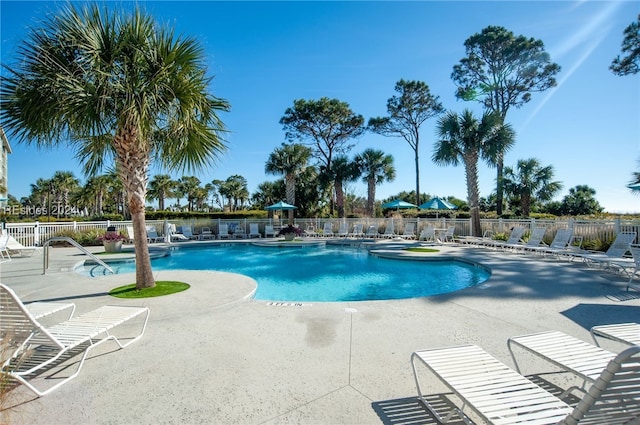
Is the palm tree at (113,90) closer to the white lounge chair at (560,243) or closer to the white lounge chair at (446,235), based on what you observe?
the white lounge chair at (560,243)

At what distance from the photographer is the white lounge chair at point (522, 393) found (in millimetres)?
1430

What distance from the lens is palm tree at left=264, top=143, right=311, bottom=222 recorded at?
79.5 ft

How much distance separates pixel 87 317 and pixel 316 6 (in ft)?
32.7

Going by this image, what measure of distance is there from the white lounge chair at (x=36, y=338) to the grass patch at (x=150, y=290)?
2122 millimetres

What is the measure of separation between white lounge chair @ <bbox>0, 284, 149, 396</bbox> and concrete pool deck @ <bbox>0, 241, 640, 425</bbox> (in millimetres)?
203

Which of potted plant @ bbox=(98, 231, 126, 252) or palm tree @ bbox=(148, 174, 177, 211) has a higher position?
palm tree @ bbox=(148, 174, 177, 211)

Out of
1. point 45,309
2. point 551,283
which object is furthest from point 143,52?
point 551,283

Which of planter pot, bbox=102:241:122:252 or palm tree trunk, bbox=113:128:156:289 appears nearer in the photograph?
palm tree trunk, bbox=113:128:156:289

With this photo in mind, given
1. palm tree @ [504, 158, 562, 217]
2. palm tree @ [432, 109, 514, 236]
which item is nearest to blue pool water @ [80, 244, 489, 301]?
palm tree @ [432, 109, 514, 236]

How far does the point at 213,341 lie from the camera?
3816 millimetres

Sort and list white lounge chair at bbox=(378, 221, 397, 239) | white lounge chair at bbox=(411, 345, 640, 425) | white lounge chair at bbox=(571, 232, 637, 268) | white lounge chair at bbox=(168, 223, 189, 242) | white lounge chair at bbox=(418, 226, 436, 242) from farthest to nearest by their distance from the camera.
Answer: white lounge chair at bbox=(378, 221, 397, 239) → white lounge chair at bbox=(168, 223, 189, 242) → white lounge chair at bbox=(418, 226, 436, 242) → white lounge chair at bbox=(571, 232, 637, 268) → white lounge chair at bbox=(411, 345, 640, 425)

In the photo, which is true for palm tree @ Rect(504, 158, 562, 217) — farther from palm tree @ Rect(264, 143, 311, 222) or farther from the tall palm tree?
the tall palm tree

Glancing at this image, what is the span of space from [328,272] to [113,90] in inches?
285

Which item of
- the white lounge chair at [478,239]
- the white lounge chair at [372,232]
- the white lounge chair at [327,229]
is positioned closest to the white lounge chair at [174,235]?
the white lounge chair at [327,229]
